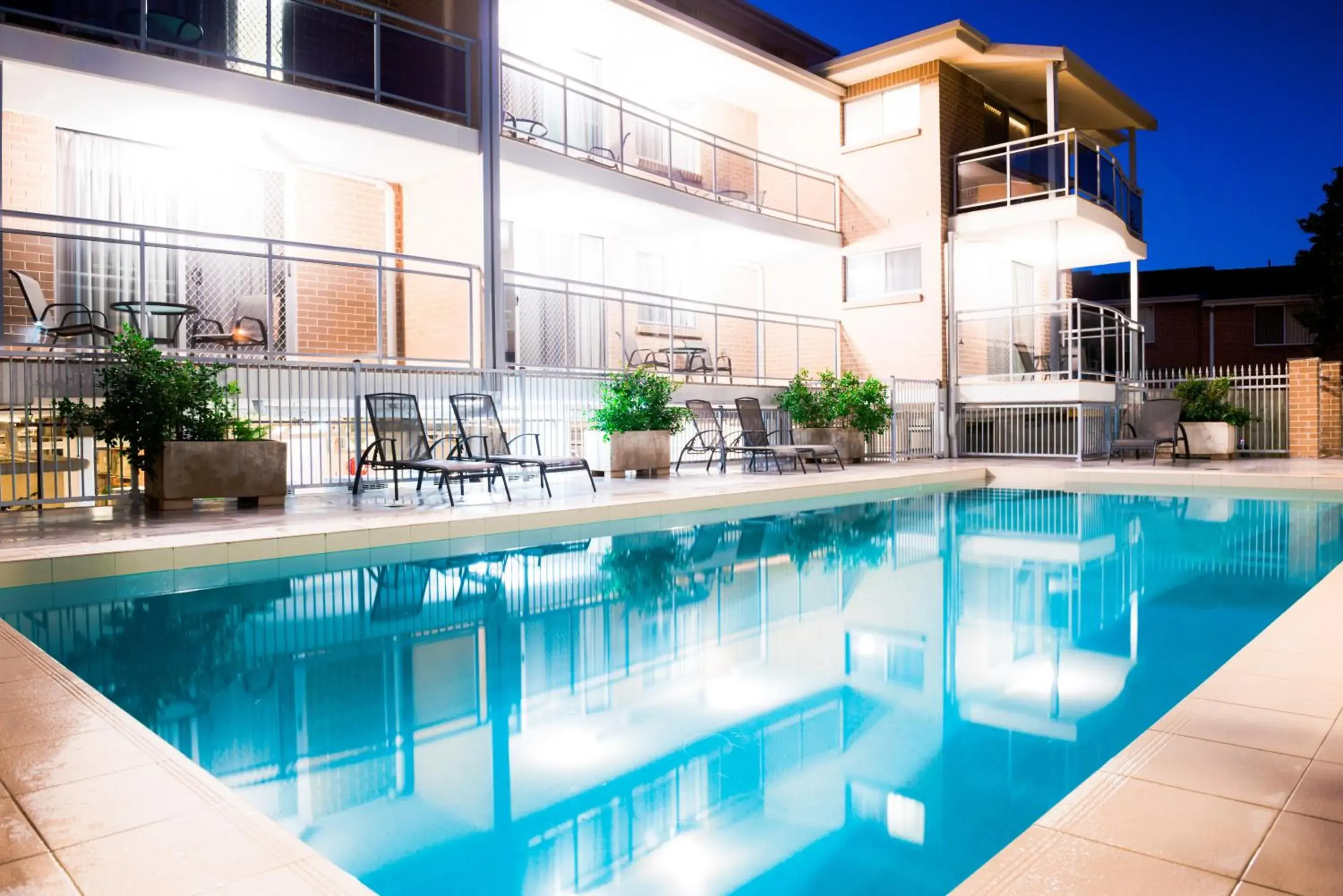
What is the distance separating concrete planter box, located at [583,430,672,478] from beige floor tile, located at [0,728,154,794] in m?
8.83

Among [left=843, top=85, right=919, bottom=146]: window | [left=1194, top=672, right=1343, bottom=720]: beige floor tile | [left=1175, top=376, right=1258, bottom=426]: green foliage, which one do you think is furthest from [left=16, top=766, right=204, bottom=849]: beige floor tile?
[left=843, top=85, right=919, bottom=146]: window

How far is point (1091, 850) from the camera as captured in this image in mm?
1808

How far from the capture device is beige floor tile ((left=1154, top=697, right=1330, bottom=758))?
2.35 m

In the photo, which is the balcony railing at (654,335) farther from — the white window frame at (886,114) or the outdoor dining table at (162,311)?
the outdoor dining table at (162,311)

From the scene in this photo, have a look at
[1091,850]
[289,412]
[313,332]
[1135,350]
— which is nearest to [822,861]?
[1091,850]

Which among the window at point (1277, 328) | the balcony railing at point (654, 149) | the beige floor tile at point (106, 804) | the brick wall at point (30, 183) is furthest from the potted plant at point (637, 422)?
the window at point (1277, 328)

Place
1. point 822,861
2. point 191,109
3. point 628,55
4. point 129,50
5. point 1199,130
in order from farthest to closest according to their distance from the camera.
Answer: point 1199,130
point 628,55
point 191,109
point 129,50
point 822,861

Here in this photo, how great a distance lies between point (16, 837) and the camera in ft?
6.05

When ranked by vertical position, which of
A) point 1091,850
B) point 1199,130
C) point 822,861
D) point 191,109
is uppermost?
point 1199,130

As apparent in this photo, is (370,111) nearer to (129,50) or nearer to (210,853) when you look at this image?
(129,50)

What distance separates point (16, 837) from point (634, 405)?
9638 mm

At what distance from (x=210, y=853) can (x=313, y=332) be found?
1090 cm

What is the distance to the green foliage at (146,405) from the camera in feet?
23.8

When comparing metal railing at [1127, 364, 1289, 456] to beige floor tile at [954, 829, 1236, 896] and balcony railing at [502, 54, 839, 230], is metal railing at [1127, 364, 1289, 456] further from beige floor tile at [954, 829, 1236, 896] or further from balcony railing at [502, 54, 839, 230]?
beige floor tile at [954, 829, 1236, 896]
